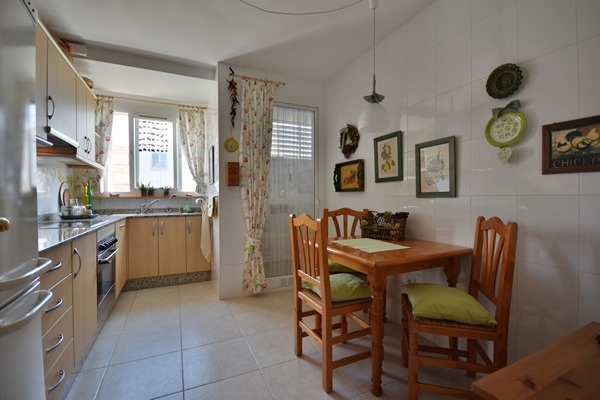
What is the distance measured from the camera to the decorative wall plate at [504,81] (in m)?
1.39

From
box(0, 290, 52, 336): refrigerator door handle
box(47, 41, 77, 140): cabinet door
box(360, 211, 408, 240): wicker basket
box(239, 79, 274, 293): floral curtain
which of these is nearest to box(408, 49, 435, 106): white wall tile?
box(360, 211, 408, 240): wicker basket

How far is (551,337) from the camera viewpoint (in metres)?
1.29

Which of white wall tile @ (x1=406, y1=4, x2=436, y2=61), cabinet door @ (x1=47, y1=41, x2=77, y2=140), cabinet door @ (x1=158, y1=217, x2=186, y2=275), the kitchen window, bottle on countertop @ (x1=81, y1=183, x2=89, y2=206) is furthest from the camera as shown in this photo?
the kitchen window

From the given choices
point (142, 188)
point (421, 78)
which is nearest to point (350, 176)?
point (421, 78)

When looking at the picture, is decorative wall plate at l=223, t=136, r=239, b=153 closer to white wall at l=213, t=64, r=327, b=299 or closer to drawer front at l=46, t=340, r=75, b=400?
white wall at l=213, t=64, r=327, b=299

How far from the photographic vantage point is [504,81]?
4.75 feet

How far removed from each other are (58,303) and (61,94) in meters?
1.63

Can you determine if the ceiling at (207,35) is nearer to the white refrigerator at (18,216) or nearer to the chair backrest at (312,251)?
the white refrigerator at (18,216)

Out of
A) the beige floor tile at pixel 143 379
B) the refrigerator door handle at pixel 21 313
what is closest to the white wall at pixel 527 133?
the beige floor tile at pixel 143 379

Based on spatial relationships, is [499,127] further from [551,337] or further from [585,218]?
[551,337]

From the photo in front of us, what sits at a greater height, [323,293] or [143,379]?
[323,293]

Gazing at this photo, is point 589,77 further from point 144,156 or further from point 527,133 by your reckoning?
point 144,156

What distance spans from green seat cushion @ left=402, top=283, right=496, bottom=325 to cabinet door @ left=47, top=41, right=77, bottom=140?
2.62 metres

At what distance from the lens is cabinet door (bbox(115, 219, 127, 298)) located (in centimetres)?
251
